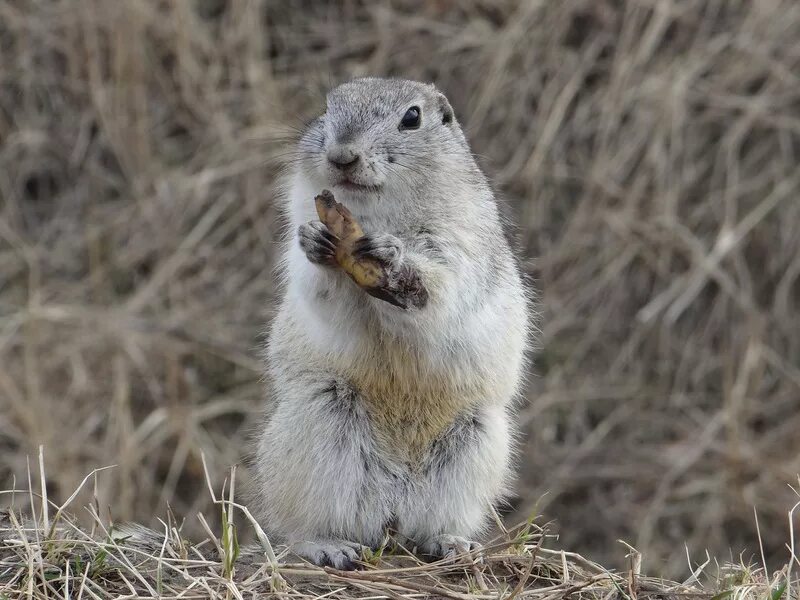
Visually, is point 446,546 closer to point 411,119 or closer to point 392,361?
point 392,361

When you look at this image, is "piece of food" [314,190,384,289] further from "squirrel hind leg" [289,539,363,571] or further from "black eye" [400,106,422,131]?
"squirrel hind leg" [289,539,363,571]

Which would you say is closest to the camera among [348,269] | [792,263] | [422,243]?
[348,269]

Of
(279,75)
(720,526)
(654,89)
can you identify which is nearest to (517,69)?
(654,89)

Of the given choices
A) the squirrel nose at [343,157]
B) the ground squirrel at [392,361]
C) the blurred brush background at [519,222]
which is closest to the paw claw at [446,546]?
the ground squirrel at [392,361]

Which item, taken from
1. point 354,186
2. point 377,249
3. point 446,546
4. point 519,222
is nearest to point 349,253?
point 377,249

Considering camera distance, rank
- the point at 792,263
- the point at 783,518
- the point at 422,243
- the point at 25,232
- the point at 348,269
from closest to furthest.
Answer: the point at 348,269 → the point at 422,243 → the point at 783,518 → the point at 792,263 → the point at 25,232

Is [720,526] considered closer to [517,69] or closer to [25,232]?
[517,69]
